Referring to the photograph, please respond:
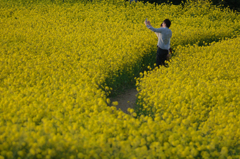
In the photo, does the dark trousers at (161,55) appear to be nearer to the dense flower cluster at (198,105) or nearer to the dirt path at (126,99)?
the dense flower cluster at (198,105)

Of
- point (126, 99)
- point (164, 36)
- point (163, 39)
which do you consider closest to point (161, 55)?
point (163, 39)

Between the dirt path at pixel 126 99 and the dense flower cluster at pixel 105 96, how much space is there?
1.04 feet

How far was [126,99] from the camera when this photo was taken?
680 cm

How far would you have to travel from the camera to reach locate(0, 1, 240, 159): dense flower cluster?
2.82 metres

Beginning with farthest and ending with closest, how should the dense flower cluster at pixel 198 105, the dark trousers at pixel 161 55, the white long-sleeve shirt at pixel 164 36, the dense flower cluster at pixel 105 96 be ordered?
the dark trousers at pixel 161 55
the white long-sleeve shirt at pixel 164 36
the dense flower cluster at pixel 198 105
the dense flower cluster at pixel 105 96

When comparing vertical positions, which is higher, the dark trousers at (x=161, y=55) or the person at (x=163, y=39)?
the person at (x=163, y=39)

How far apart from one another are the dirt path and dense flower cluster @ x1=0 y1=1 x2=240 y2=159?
1.04 ft

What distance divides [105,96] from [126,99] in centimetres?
223

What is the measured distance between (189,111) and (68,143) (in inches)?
98.8

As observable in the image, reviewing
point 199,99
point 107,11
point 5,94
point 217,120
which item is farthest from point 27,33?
point 217,120

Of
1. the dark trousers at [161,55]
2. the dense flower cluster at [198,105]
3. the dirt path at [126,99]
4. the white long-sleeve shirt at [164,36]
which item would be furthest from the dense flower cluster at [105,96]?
the white long-sleeve shirt at [164,36]

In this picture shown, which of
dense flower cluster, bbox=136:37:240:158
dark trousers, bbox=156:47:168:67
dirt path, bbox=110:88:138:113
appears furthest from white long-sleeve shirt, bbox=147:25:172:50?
dirt path, bbox=110:88:138:113

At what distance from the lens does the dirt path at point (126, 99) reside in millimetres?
6370

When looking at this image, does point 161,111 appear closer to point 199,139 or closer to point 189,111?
point 189,111
